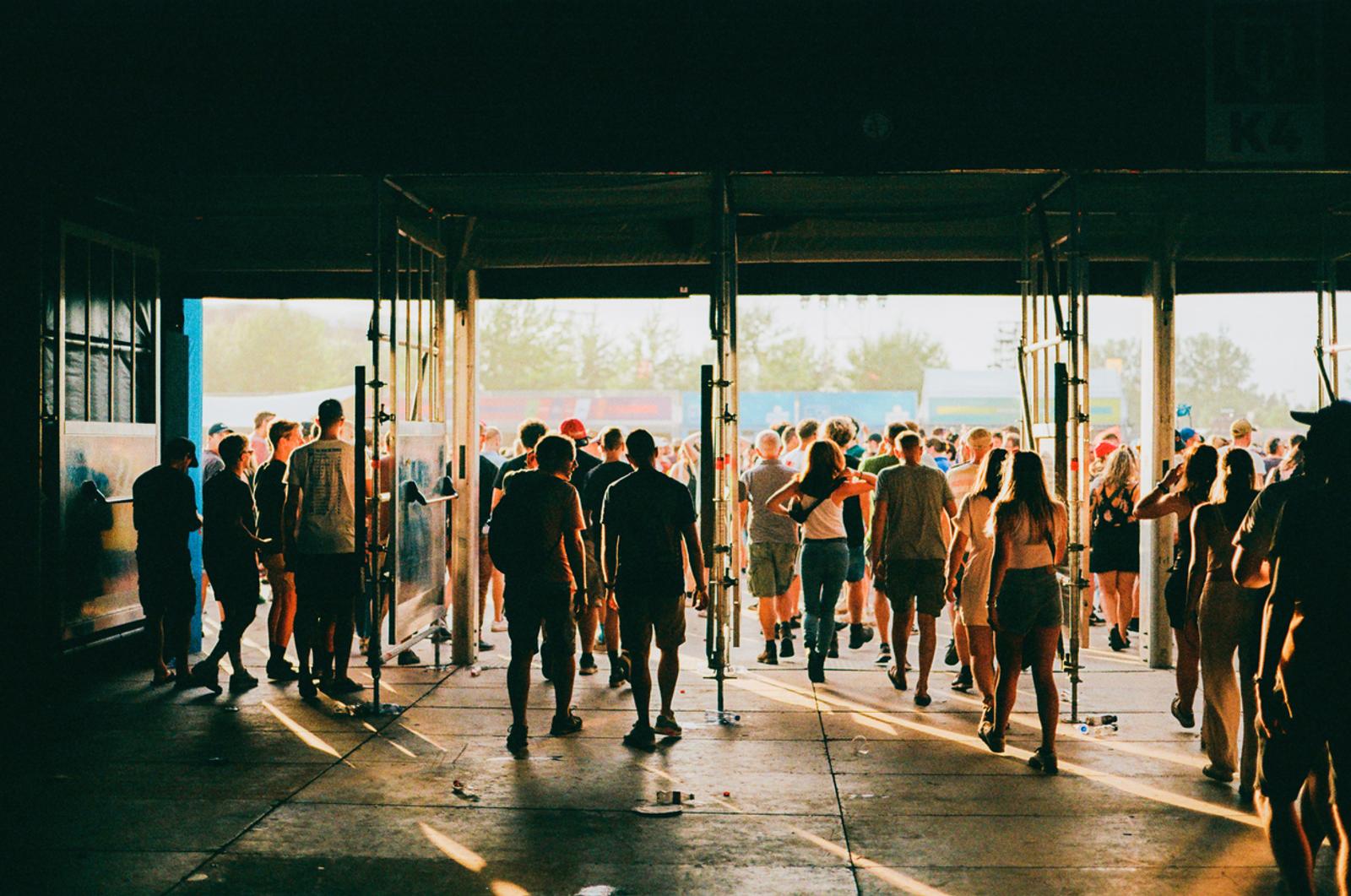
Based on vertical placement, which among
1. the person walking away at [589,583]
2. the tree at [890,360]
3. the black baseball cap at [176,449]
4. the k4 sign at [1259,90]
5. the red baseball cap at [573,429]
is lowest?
the person walking away at [589,583]

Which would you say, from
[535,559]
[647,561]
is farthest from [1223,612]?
[535,559]

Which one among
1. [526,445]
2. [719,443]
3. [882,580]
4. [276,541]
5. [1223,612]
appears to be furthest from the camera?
[526,445]

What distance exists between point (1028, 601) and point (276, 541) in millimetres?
5423

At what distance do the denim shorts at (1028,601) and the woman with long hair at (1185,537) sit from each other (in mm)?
795

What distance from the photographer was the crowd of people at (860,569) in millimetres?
4344

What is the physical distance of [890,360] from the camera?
8088 cm

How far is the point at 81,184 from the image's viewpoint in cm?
865

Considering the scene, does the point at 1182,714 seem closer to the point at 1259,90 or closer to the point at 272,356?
the point at 1259,90

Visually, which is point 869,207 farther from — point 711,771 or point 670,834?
point 670,834

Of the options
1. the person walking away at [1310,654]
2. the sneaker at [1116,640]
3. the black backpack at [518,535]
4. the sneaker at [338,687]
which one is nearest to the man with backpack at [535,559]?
the black backpack at [518,535]

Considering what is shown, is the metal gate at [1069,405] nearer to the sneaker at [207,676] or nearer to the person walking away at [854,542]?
the person walking away at [854,542]

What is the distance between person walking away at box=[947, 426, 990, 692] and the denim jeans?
86 centimetres

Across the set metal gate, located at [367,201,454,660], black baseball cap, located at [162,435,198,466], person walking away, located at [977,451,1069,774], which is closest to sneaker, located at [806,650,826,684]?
person walking away, located at [977,451,1069,774]

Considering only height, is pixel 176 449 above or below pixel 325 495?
above
